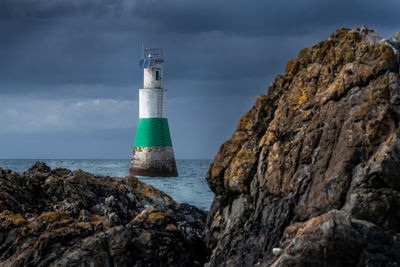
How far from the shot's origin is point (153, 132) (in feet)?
156

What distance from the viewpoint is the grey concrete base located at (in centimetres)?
4812

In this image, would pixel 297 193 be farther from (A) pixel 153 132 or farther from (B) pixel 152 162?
(B) pixel 152 162

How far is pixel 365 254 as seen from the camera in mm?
7523

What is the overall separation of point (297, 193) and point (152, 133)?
39.0m

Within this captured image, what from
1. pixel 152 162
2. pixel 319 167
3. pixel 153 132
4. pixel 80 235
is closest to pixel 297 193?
pixel 319 167

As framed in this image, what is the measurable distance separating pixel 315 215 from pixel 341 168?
1.01 m

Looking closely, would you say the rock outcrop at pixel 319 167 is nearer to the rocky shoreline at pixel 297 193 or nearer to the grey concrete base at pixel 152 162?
Answer: the rocky shoreline at pixel 297 193

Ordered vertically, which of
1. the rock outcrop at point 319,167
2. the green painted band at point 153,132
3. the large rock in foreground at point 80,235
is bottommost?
the large rock in foreground at point 80,235

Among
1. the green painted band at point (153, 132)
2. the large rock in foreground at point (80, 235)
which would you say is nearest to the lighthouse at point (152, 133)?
the green painted band at point (153, 132)

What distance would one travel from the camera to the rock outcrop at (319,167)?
7.71 m

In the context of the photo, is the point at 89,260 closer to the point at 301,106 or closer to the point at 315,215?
the point at 315,215

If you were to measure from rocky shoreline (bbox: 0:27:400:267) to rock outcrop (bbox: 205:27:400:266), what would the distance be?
0.02 m

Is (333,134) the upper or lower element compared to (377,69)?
lower

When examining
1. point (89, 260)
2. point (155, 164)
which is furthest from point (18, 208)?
point (155, 164)
